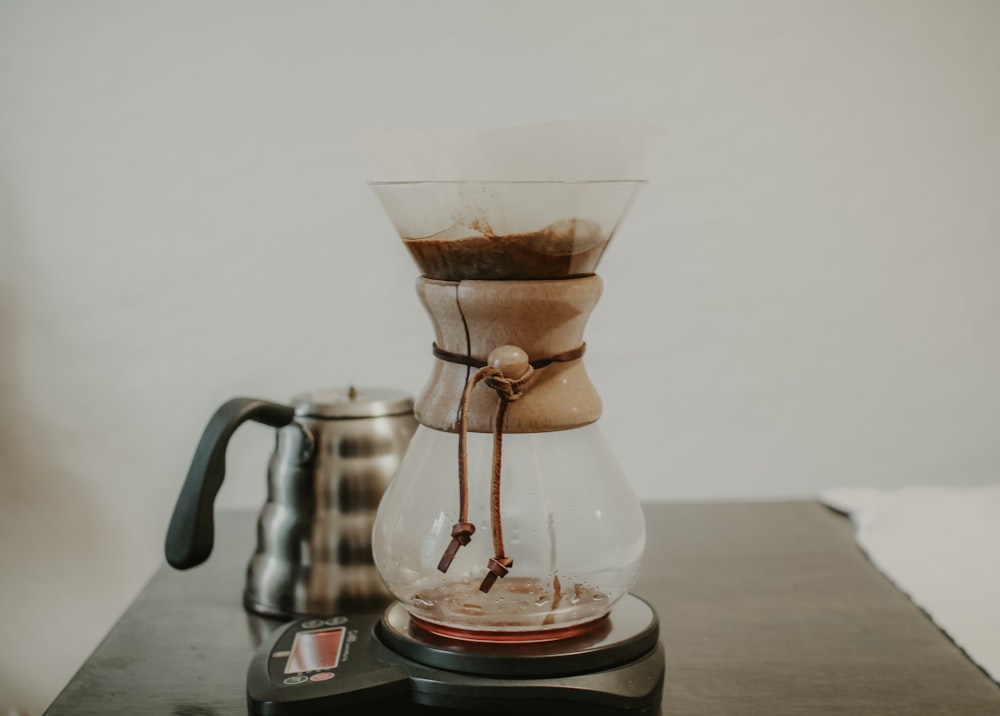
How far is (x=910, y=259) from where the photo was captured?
1.51 m

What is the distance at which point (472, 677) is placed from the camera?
61 centimetres

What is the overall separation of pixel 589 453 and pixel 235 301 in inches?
35.4

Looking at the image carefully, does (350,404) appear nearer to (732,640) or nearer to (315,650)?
(315,650)

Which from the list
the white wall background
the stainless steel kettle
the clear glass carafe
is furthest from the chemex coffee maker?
the white wall background

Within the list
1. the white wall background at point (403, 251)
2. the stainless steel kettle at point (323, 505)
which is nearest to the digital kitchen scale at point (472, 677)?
the stainless steel kettle at point (323, 505)

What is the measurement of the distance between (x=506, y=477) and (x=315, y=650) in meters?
0.17

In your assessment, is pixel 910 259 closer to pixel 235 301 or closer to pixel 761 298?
pixel 761 298

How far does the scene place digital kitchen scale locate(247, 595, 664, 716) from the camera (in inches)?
23.8

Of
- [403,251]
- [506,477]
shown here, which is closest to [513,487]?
[506,477]

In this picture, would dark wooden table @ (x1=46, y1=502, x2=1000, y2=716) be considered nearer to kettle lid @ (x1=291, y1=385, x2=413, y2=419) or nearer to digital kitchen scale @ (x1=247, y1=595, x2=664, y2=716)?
digital kitchen scale @ (x1=247, y1=595, x2=664, y2=716)

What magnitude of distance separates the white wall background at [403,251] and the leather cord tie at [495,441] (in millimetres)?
842

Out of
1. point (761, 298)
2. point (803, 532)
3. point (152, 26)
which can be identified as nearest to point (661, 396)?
point (761, 298)

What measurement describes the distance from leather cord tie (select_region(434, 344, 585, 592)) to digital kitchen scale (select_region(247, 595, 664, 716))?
5 centimetres

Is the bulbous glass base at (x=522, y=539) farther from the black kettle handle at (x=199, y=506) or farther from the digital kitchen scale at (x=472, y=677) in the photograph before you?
the black kettle handle at (x=199, y=506)
